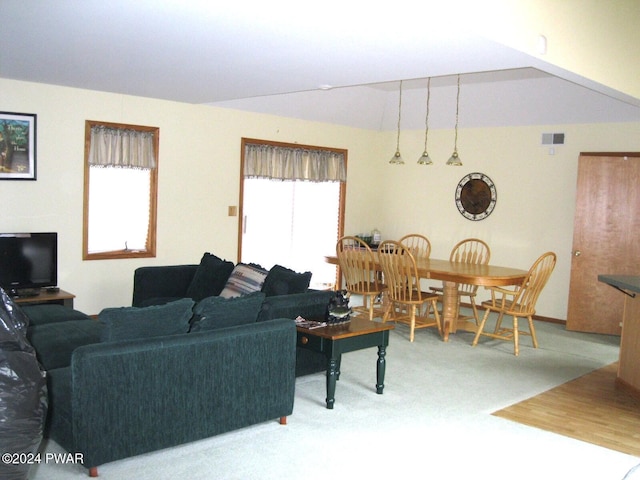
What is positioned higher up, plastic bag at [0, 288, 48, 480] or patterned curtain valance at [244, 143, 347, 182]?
patterned curtain valance at [244, 143, 347, 182]

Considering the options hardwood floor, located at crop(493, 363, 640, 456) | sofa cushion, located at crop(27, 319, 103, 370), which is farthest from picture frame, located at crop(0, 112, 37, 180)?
hardwood floor, located at crop(493, 363, 640, 456)

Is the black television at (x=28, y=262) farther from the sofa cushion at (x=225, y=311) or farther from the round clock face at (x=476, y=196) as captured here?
the round clock face at (x=476, y=196)

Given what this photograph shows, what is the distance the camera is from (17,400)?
2.66 m

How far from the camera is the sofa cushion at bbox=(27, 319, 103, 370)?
4.04 meters

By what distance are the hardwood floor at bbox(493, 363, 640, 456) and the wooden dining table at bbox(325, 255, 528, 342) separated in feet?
3.98

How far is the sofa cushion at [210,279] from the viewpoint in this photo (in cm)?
597

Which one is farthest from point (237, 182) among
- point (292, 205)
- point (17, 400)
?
point (17, 400)

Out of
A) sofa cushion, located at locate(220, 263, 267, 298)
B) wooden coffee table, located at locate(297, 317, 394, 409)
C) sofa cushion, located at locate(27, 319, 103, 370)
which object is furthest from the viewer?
sofa cushion, located at locate(220, 263, 267, 298)

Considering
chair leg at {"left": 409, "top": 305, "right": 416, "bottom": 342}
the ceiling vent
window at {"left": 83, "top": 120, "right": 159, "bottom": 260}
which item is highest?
the ceiling vent

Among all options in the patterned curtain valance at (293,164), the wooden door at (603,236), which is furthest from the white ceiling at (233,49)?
the patterned curtain valance at (293,164)

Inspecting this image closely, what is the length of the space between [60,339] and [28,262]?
1.84 meters

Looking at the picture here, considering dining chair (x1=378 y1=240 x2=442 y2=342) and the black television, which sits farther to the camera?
dining chair (x1=378 y1=240 x2=442 y2=342)

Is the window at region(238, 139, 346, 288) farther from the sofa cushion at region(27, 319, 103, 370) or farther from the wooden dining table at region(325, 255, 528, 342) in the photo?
the sofa cushion at region(27, 319, 103, 370)

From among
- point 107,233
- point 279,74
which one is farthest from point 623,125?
point 107,233
